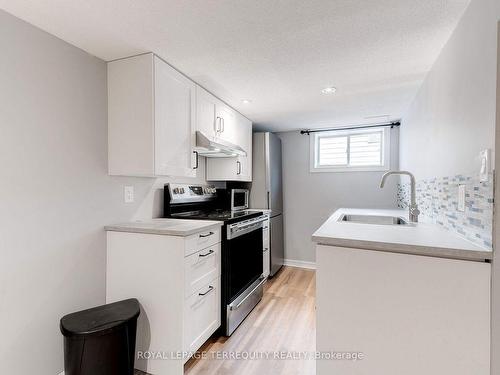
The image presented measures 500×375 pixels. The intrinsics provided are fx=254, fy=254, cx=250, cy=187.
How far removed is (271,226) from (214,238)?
1.57 meters

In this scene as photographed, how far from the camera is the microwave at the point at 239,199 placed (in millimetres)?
2973

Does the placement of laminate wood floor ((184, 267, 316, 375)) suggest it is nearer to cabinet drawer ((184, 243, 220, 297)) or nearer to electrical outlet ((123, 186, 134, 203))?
cabinet drawer ((184, 243, 220, 297))

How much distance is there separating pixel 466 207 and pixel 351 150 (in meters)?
2.72

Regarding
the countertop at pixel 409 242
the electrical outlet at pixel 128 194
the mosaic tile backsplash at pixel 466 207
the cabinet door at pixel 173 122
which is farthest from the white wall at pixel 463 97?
the electrical outlet at pixel 128 194

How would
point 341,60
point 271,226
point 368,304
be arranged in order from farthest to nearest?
point 271,226 → point 341,60 → point 368,304

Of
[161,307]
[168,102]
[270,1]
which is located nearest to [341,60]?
[270,1]

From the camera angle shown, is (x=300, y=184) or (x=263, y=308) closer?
(x=263, y=308)

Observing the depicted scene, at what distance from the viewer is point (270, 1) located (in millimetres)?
1230

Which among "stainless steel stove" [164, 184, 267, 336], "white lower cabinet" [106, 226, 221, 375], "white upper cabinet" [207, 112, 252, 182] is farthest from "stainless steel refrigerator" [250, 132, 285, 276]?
"white lower cabinet" [106, 226, 221, 375]

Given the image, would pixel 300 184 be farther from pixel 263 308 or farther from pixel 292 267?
pixel 263 308

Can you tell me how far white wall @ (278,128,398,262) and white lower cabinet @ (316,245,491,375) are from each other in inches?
107

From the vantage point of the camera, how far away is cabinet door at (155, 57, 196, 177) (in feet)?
5.95

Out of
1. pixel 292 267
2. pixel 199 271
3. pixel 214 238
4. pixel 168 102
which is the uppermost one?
pixel 168 102

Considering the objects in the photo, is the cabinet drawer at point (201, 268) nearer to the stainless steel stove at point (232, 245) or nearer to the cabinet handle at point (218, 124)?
the stainless steel stove at point (232, 245)
